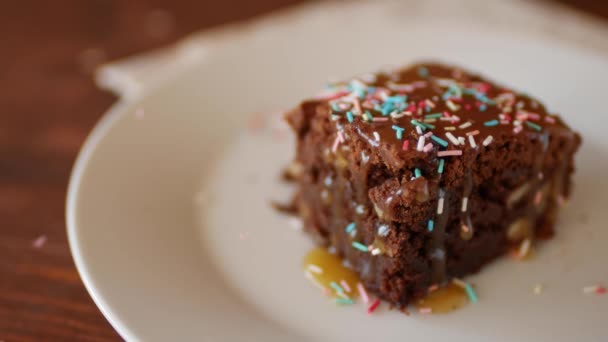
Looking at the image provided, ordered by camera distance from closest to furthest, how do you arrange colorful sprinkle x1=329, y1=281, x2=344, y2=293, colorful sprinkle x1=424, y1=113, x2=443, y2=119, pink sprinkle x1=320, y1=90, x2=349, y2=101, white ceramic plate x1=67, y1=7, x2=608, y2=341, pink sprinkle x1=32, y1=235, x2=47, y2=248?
white ceramic plate x1=67, y1=7, x2=608, y2=341 → colorful sprinkle x1=424, y1=113, x2=443, y2=119 → colorful sprinkle x1=329, y1=281, x2=344, y2=293 → pink sprinkle x1=320, y1=90, x2=349, y2=101 → pink sprinkle x1=32, y1=235, x2=47, y2=248

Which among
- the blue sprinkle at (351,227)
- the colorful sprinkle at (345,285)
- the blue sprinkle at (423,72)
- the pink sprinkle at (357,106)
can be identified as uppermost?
the blue sprinkle at (423,72)

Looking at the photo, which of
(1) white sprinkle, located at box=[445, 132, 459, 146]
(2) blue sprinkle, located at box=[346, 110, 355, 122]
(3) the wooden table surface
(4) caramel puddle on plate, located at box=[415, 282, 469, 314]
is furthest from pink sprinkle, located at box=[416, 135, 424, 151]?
(3) the wooden table surface

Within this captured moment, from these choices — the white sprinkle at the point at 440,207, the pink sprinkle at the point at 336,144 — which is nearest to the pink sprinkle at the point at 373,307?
the white sprinkle at the point at 440,207

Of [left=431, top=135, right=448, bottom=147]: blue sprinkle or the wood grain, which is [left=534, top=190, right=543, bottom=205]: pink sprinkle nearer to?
[left=431, top=135, right=448, bottom=147]: blue sprinkle

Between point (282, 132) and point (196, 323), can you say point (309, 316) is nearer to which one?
point (196, 323)

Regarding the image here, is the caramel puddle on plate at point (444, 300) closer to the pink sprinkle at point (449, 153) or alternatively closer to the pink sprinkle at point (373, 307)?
the pink sprinkle at point (373, 307)

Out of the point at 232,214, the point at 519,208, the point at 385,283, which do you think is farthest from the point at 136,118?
the point at 519,208
